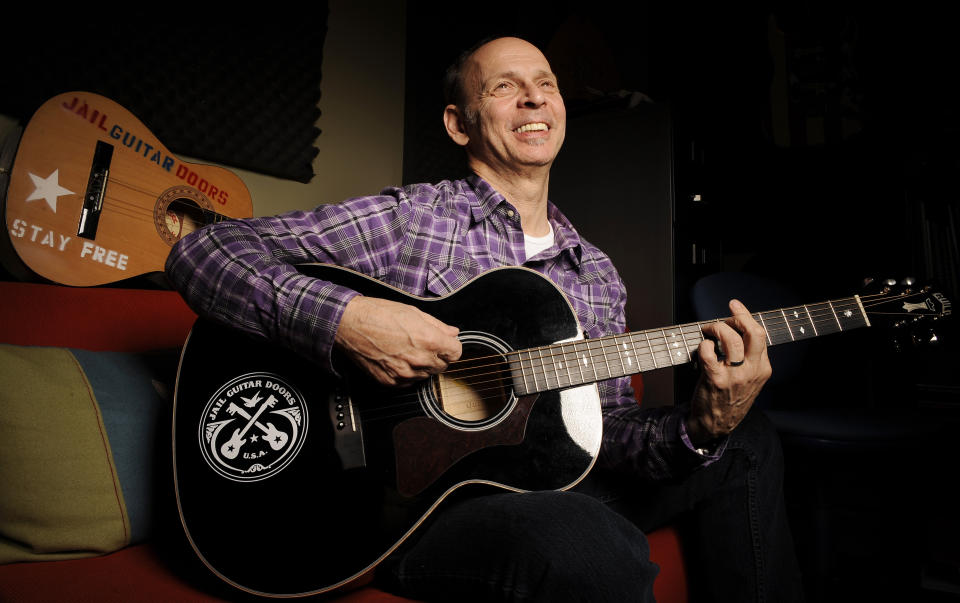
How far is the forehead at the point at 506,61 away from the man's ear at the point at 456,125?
115 millimetres

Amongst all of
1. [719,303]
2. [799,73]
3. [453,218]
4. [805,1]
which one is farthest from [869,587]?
[805,1]

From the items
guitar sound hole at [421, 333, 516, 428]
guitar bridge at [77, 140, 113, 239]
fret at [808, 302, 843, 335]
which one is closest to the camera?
guitar sound hole at [421, 333, 516, 428]

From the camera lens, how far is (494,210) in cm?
147

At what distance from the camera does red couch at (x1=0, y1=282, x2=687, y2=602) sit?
873mm

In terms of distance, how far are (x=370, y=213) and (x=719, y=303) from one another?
161cm

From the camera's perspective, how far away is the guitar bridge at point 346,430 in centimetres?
95

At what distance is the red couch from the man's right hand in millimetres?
368

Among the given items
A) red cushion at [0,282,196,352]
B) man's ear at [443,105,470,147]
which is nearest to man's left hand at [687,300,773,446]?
man's ear at [443,105,470,147]

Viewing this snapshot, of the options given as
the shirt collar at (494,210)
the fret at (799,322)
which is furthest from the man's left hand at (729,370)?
the shirt collar at (494,210)

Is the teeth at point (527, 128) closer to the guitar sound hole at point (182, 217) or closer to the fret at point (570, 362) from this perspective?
the fret at point (570, 362)

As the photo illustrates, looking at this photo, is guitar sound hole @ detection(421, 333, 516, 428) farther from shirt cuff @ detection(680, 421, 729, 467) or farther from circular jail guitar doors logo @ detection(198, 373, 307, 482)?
shirt cuff @ detection(680, 421, 729, 467)

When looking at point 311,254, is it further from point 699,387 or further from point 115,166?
point 699,387

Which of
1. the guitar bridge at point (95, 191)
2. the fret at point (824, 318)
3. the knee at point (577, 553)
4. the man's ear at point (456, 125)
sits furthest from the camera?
the man's ear at point (456, 125)

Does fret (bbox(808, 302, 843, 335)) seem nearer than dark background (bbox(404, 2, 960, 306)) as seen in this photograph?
Yes
